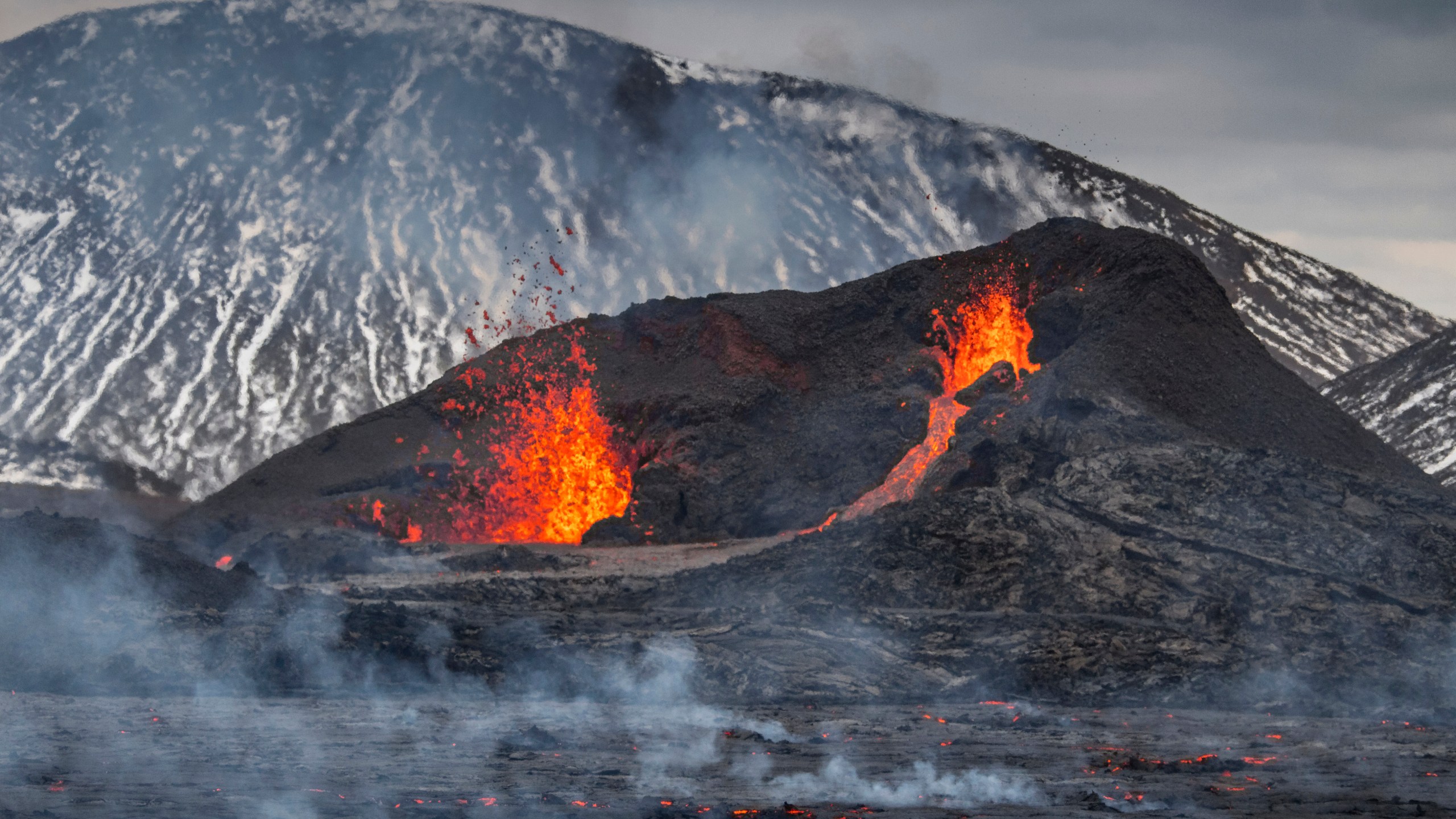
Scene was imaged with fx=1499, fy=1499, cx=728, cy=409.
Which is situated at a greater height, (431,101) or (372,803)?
(431,101)

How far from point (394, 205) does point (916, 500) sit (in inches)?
3757

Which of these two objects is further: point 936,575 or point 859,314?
point 859,314

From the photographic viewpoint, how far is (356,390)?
346ft

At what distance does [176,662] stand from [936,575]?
557 inches

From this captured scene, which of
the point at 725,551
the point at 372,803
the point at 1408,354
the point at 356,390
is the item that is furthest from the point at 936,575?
the point at 356,390

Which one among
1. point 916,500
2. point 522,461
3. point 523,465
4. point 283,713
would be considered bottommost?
point 283,713

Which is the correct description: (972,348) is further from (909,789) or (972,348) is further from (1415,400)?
(909,789)

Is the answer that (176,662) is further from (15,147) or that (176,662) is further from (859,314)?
(15,147)

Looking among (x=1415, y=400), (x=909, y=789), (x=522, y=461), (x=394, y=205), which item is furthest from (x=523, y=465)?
(x=394, y=205)

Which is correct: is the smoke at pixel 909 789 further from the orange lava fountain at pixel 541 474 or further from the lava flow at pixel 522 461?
the orange lava fountain at pixel 541 474

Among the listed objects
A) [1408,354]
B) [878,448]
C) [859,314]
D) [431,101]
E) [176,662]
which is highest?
[431,101]

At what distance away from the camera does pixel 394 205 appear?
121250mm

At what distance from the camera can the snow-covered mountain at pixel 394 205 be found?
10688 cm

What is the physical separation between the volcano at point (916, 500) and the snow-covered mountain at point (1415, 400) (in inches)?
832
